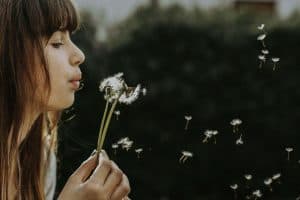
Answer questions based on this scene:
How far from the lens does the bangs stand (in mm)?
2359

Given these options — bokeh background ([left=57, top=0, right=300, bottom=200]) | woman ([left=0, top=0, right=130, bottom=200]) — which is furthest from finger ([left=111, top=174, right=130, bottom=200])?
bokeh background ([left=57, top=0, right=300, bottom=200])

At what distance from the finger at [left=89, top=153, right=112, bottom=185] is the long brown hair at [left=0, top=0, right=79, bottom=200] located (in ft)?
0.94

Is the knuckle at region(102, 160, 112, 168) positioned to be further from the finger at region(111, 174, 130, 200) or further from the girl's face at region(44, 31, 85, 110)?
the girl's face at region(44, 31, 85, 110)

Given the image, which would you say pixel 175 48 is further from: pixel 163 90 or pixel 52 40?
pixel 52 40

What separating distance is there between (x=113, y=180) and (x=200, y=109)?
13.5ft

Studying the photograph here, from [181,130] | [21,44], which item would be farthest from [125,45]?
→ [21,44]

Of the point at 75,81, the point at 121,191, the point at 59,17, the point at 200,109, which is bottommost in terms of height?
the point at 200,109

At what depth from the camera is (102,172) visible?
2182 millimetres

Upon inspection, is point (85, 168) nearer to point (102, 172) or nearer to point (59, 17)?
point (102, 172)

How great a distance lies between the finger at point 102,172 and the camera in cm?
218

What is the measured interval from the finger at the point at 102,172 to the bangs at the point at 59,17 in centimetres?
40

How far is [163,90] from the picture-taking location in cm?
635

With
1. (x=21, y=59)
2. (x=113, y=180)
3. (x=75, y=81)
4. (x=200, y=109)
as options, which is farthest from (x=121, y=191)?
(x=200, y=109)

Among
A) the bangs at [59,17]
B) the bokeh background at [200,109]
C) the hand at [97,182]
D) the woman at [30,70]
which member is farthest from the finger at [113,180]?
the bokeh background at [200,109]
